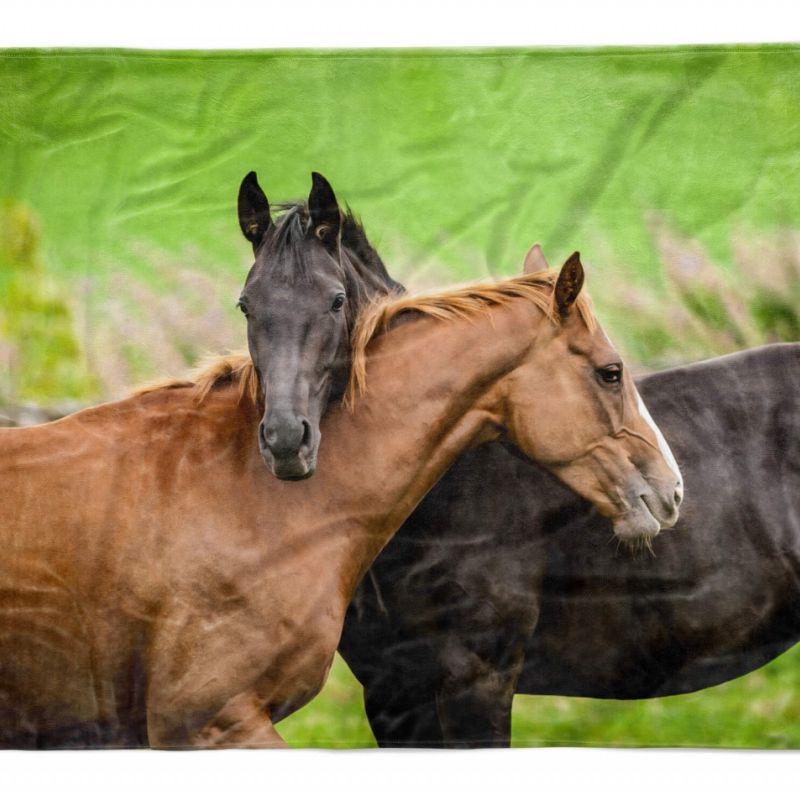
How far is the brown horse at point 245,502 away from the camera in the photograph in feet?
7.76

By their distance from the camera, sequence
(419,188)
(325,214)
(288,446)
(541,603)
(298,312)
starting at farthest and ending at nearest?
(419,188) < (541,603) < (325,214) < (298,312) < (288,446)

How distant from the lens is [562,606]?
2.65m

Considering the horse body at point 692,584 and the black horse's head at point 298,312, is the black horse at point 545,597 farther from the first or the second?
the black horse's head at point 298,312

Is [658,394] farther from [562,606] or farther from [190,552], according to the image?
[190,552]

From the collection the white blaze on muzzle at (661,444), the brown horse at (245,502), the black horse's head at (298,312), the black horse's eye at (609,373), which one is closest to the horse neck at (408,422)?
the brown horse at (245,502)

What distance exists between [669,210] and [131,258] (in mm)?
1625

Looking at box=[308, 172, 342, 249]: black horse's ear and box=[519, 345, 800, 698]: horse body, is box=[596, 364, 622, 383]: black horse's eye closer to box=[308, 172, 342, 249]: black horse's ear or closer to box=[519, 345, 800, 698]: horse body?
box=[519, 345, 800, 698]: horse body

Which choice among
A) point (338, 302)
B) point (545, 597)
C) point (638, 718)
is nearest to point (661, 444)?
point (545, 597)

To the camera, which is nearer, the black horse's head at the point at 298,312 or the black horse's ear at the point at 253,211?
the black horse's head at the point at 298,312

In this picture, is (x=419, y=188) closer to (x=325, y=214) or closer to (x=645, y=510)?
(x=325, y=214)

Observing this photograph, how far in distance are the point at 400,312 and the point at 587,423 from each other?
1.95ft

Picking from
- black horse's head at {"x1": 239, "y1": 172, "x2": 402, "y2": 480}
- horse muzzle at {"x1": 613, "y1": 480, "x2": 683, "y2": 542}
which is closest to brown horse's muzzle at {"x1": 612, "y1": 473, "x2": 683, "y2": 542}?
horse muzzle at {"x1": 613, "y1": 480, "x2": 683, "y2": 542}

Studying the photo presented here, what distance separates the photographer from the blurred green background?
8.97 feet

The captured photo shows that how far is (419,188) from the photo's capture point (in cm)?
278
